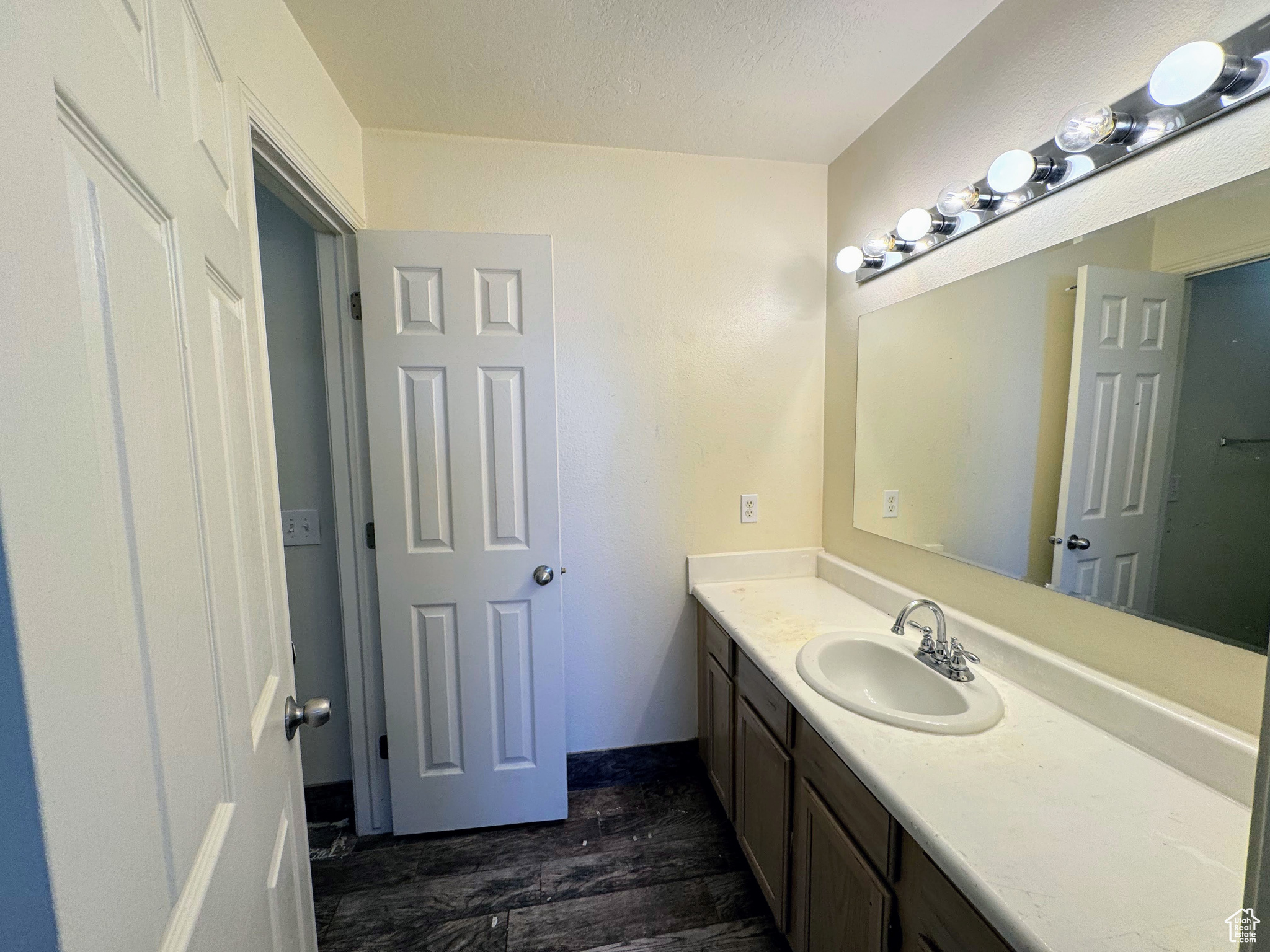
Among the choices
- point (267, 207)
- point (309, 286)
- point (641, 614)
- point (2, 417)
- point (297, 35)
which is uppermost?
point (297, 35)

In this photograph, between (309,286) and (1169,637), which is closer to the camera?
(1169,637)

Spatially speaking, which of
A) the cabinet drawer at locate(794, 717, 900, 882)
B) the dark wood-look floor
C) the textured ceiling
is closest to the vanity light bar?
the textured ceiling

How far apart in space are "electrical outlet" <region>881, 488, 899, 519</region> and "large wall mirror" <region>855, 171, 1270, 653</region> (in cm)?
11

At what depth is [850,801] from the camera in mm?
954

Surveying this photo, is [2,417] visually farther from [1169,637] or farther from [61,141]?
[1169,637]

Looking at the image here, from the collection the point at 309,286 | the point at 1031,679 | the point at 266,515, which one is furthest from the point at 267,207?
the point at 1031,679

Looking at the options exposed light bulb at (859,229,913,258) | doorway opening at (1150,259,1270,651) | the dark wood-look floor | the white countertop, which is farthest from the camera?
exposed light bulb at (859,229,913,258)

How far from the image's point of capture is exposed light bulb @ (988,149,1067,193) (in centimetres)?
104

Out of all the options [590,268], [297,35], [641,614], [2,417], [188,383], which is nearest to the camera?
[2,417]

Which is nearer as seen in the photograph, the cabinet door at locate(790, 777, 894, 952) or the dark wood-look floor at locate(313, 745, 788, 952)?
the cabinet door at locate(790, 777, 894, 952)

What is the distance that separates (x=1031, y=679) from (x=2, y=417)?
1582 millimetres

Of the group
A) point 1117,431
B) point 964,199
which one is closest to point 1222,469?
point 1117,431

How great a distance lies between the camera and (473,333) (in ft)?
4.99

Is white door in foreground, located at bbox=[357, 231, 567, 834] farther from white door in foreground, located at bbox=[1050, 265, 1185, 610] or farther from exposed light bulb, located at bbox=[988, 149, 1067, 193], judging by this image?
white door in foreground, located at bbox=[1050, 265, 1185, 610]
